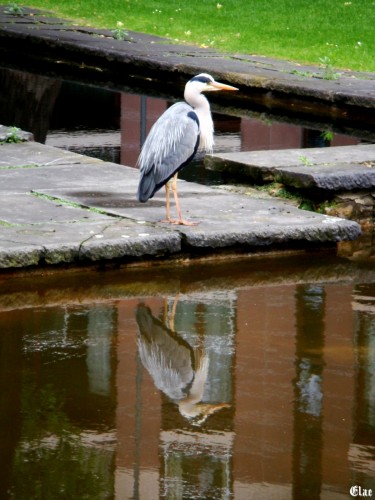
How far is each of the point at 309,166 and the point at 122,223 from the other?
1.95 metres

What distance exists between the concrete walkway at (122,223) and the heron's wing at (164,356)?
0.82 m

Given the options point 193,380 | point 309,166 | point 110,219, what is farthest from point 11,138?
point 193,380

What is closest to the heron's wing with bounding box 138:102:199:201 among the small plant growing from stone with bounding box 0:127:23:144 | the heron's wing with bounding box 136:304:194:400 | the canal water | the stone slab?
the canal water

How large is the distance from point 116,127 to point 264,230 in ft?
19.8

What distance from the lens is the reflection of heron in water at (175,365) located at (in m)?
5.09

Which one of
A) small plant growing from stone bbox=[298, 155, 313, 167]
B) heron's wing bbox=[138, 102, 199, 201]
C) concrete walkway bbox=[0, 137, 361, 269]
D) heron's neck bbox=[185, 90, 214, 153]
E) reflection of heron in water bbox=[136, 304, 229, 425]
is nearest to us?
reflection of heron in water bbox=[136, 304, 229, 425]

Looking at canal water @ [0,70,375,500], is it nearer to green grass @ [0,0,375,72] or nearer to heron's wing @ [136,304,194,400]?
heron's wing @ [136,304,194,400]

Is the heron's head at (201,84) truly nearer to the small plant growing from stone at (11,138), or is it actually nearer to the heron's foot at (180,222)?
the heron's foot at (180,222)

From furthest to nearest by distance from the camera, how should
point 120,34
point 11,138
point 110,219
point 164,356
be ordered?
point 120,34
point 11,138
point 110,219
point 164,356

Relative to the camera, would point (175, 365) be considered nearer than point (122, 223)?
Yes

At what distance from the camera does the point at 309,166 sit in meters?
8.92

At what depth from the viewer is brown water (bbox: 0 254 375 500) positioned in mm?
4387

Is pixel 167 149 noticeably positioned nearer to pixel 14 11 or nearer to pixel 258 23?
pixel 258 23

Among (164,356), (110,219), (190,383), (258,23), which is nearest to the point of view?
(190,383)
